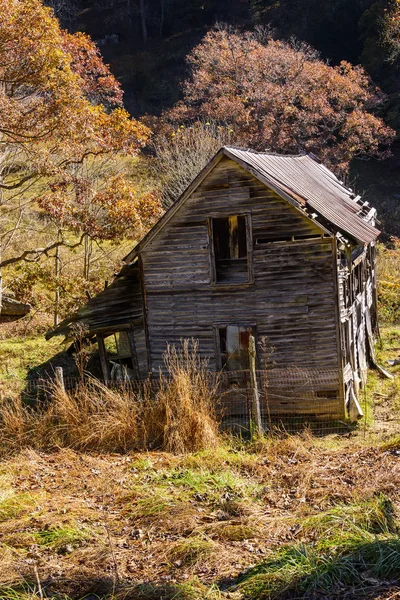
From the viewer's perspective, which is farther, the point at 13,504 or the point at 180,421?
the point at 180,421

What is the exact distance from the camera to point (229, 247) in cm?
1697

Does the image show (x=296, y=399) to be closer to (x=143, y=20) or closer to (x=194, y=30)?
(x=194, y=30)

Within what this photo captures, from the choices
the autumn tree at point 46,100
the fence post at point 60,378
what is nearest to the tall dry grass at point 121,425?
the fence post at point 60,378

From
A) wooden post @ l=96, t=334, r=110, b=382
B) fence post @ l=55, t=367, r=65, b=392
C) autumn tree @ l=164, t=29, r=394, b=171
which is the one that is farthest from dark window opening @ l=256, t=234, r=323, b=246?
autumn tree @ l=164, t=29, r=394, b=171

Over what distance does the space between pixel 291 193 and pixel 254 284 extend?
2.48 metres

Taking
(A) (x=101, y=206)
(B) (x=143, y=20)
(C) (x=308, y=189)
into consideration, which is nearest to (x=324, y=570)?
(C) (x=308, y=189)

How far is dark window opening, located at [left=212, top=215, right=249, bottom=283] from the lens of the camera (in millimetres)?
16500

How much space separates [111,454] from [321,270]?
296 inches

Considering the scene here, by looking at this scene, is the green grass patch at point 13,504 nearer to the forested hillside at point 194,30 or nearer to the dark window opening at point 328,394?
the dark window opening at point 328,394

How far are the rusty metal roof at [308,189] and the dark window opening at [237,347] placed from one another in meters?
3.53

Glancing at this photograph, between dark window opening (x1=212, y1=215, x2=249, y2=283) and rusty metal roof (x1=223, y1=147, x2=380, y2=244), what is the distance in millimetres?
1548

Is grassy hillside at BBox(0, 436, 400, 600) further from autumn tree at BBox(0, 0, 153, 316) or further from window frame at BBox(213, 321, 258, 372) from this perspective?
autumn tree at BBox(0, 0, 153, 316)

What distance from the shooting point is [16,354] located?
21.4m

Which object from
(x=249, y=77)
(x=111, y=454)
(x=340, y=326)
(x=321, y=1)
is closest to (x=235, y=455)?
(x=111, y=454)
